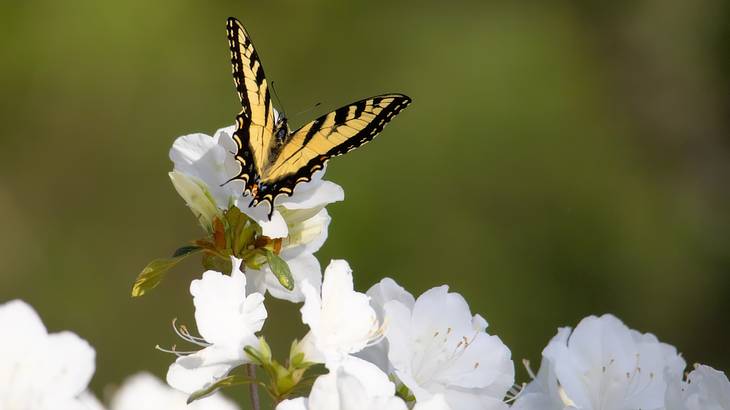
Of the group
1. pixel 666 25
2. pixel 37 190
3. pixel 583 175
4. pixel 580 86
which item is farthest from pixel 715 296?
pixel 37 190

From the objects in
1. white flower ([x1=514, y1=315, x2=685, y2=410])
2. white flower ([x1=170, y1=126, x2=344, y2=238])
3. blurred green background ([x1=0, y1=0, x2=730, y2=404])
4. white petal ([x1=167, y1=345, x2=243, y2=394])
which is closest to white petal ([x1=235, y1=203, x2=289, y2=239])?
white flower ([x1=170, y1=126, x2=344, y2=238])

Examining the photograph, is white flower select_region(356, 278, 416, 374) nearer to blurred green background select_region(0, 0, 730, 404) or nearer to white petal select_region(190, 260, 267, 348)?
white petal select_region(190, 260, 267, 348)

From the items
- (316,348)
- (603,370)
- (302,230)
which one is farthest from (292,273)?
(603,370)

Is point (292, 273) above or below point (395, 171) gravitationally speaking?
above

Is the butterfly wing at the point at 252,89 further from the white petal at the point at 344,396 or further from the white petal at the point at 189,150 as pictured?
the white petal at the point at 344,396

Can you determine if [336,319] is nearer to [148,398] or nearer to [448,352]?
[448,352]
